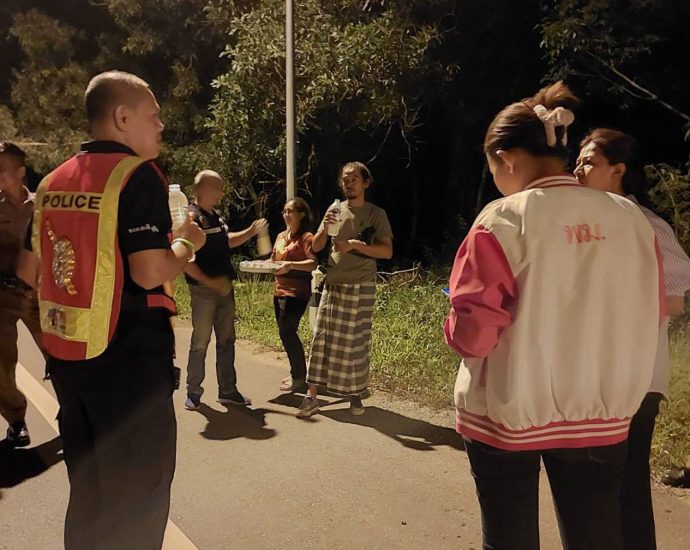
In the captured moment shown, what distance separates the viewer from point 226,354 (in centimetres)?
525

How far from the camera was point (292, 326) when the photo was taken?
552 centimetres

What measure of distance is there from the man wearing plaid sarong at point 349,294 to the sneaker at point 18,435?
5.99ft

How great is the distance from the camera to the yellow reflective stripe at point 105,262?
205 centimetres

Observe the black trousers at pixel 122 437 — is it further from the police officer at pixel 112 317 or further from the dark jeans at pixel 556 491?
the dark jeans at pixel 556 491

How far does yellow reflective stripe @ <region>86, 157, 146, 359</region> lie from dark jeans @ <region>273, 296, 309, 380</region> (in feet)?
11.2

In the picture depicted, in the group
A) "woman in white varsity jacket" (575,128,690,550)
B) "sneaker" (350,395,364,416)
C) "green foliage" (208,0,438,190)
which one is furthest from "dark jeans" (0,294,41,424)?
"green foliage" (208,0,438,190)

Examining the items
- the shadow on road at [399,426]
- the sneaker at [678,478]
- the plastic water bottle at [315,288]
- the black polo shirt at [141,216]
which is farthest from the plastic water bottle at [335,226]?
the black polo shirt at [141,216]

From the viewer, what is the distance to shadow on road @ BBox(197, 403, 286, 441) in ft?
15.1

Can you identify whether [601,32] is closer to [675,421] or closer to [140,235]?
[675,421]

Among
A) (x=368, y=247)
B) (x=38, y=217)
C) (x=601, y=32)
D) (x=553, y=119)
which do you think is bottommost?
(x=368, y=247)

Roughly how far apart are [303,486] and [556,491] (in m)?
2.00

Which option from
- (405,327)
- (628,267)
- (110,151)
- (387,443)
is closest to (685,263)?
(628,267)

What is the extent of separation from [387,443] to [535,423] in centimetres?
261

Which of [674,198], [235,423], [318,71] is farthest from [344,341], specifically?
[318,71]
